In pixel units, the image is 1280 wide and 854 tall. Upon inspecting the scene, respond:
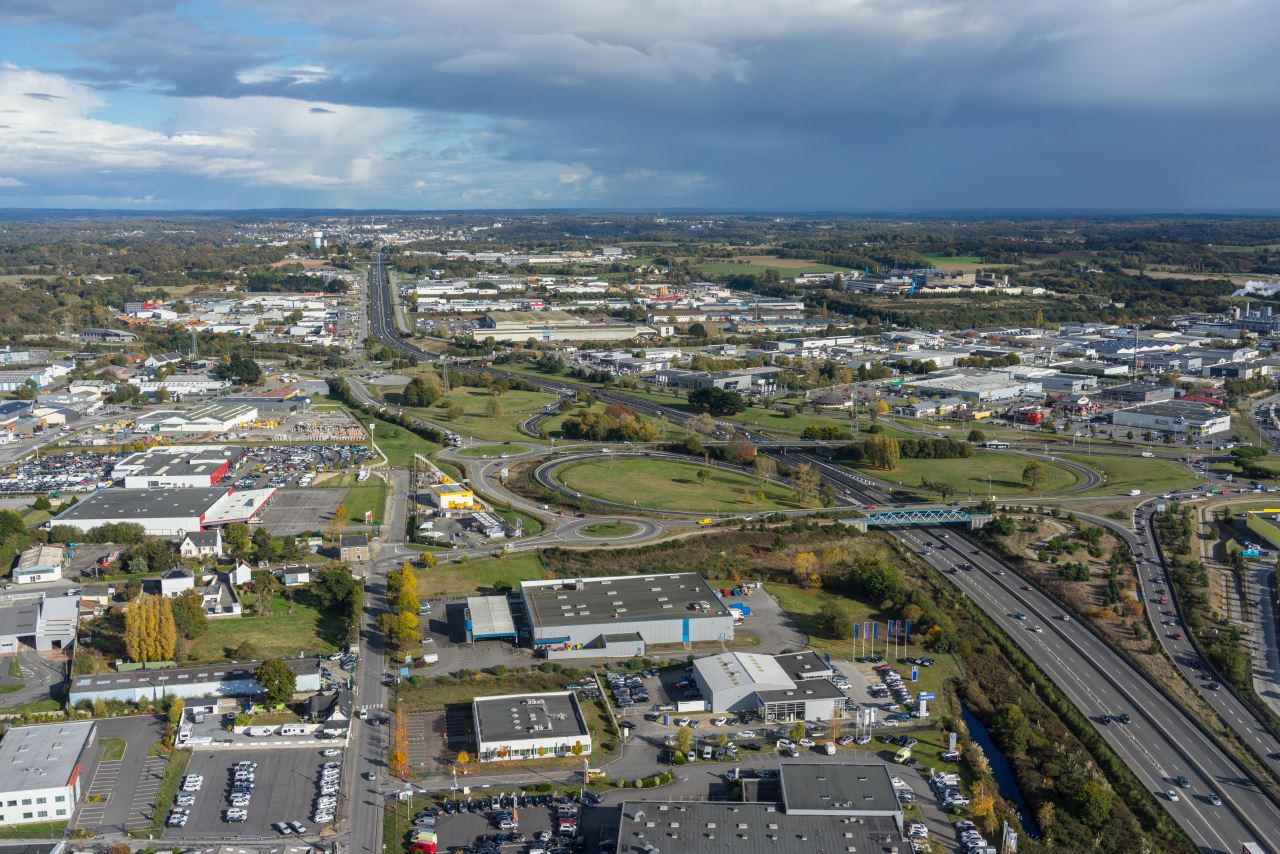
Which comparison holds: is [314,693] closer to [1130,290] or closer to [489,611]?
[489,611]

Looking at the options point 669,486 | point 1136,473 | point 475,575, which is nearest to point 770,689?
point 475,575

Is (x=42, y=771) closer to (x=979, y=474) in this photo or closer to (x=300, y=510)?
(x=300, y=510)

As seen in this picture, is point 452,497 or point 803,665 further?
point 452,497

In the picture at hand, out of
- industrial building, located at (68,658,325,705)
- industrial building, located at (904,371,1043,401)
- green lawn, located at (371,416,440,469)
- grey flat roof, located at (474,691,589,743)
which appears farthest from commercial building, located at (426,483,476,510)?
industrial building, located at (904,371,1043,401)

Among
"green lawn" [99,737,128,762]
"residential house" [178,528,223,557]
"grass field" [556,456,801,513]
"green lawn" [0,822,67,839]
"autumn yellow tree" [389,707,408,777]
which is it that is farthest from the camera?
"grass field" [556,456,801,513]

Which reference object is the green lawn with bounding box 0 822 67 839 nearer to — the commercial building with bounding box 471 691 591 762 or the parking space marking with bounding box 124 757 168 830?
the parking space marking with bounding box 124 757 168 830

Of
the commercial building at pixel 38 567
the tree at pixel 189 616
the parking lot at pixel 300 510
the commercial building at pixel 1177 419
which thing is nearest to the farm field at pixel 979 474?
the commercial building at pixel 1177 419

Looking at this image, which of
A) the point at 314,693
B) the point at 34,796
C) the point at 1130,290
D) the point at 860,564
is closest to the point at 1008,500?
the point at 860,564
